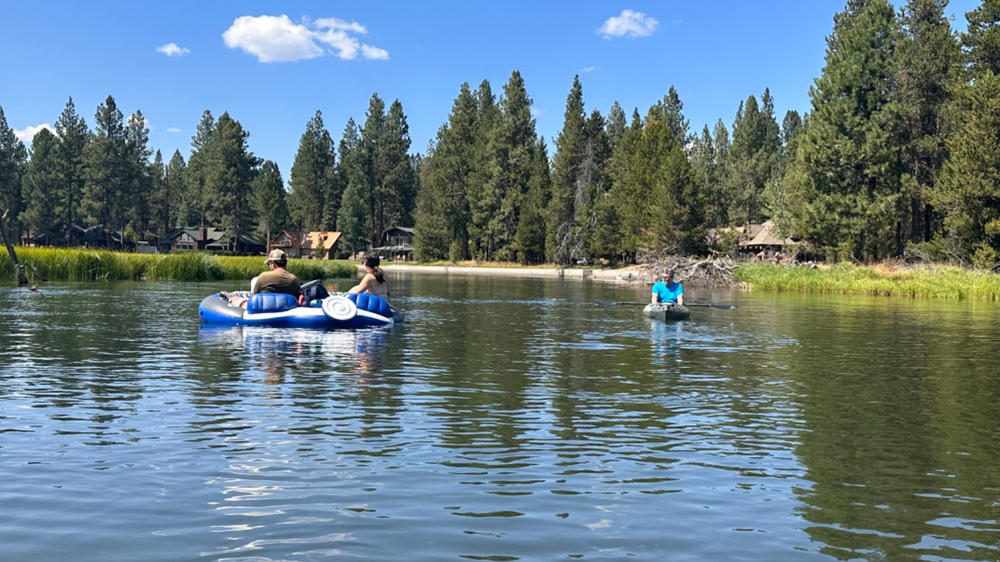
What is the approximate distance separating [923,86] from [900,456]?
68703 millimetres

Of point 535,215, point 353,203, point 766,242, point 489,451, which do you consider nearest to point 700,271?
point 766,242

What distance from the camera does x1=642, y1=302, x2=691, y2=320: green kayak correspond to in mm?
26844

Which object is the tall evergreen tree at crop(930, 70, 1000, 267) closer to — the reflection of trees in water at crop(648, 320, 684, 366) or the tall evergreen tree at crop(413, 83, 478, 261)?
the reflection of trees in water at crop(648, 320, 684, 366)

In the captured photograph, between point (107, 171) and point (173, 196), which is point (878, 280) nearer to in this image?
point (107, 171)

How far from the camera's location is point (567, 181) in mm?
108062

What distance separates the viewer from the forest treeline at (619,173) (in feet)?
214

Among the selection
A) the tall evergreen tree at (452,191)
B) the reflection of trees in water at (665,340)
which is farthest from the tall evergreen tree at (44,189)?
the reflection of trees in water at (665,340)

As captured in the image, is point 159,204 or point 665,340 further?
point 159,204

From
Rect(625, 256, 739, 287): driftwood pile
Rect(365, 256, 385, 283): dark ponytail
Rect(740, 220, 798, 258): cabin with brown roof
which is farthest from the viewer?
Rect(740, 220, 798, 258): cabin with brown roof

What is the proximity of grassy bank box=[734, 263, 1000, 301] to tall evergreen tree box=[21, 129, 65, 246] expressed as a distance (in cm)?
11037

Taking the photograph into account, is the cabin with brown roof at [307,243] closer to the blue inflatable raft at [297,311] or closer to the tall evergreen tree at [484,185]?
the tall evergreen tree at [484,185]

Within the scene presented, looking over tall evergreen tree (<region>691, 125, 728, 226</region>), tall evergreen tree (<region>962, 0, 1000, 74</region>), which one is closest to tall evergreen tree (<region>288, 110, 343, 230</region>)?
tall evergreen tree (<region>691, 125, 728, 226</region>)

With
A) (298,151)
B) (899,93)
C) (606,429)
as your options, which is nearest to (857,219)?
(899,93)

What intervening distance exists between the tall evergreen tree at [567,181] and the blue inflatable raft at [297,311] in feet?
273
